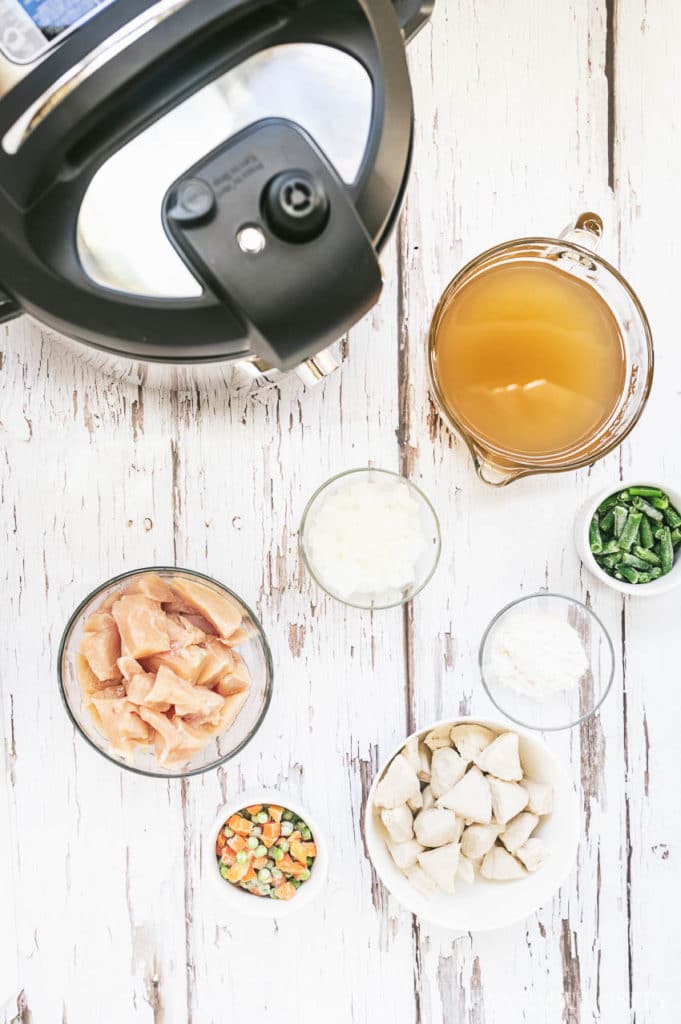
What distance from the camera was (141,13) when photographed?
0.71 m

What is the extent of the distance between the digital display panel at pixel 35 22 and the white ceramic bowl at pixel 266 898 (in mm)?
845

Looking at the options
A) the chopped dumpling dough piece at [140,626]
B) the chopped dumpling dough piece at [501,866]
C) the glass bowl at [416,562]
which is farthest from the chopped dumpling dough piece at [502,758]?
the chopped dumpling dough piece at [140,626]

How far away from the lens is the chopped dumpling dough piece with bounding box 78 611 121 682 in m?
1.06

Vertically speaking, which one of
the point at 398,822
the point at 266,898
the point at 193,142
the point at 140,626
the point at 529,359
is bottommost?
the point at 266,898

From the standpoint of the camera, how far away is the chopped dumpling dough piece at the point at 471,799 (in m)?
1.14

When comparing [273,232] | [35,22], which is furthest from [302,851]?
[35,22]

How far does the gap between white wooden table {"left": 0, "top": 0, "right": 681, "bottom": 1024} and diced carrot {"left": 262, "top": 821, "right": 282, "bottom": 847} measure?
71 millimetres

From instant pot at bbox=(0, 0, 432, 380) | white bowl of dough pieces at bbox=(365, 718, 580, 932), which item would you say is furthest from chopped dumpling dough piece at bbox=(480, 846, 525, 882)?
instant pot at bbox=(0, 0, 432, 380)

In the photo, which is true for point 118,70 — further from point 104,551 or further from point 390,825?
point 390,825

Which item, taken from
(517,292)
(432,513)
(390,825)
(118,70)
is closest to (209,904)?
(390,825)

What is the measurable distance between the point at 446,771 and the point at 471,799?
0.15 feet

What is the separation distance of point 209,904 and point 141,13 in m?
1.05

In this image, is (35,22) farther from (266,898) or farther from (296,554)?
(266,898)

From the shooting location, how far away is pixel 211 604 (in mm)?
1081
